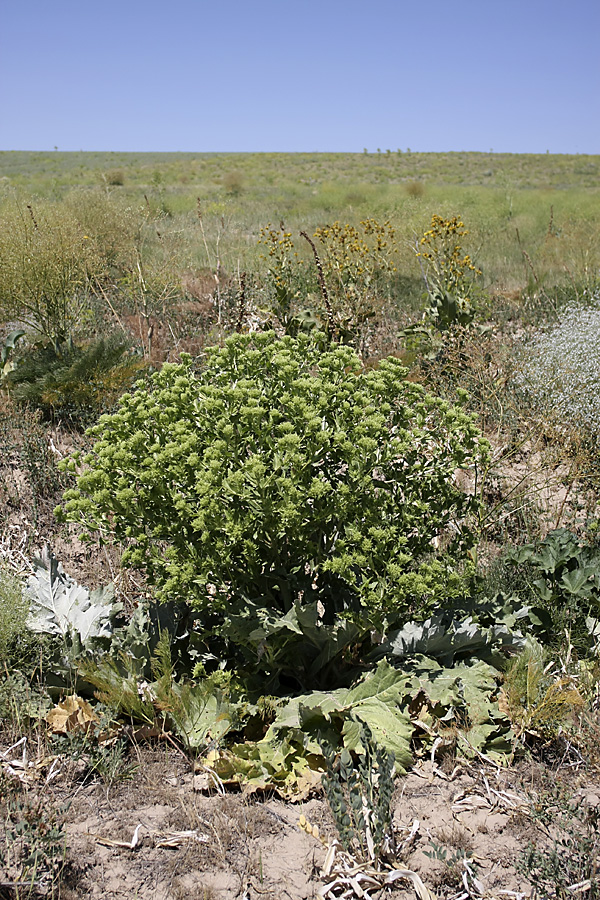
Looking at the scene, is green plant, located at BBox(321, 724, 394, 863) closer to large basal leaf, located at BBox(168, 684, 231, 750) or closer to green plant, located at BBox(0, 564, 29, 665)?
large basal leaf, located at BBox(168, 684, 231, 750)

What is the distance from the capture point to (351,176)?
131ft

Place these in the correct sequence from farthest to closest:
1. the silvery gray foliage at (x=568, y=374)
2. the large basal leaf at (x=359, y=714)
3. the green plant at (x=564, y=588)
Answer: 1. the silvery gray foliage at (x=568, y=374)
2. the green plant at (x=564, y=588)
3. the large basal leaf at (x=359, y=714)

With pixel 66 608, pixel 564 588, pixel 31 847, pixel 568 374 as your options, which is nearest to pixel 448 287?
pixel 568 374

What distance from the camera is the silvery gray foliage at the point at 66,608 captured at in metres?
2.78

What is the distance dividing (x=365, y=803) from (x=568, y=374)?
4160 millimetres

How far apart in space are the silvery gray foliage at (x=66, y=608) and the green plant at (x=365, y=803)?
1171 millimetres

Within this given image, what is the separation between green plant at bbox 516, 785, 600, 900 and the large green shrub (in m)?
0.75

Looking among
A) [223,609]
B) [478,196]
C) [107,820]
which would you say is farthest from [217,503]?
[478,196]

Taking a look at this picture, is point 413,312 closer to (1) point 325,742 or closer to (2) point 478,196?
(1) point 325,742

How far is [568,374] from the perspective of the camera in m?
5.30

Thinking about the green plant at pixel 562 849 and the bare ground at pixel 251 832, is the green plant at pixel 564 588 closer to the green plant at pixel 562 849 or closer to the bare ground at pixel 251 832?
the bare ground at pixel 251 832

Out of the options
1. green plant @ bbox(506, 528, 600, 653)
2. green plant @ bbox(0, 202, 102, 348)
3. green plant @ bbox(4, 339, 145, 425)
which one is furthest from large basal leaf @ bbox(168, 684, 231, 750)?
green plant @ bbox(0, 202, 102, 348)

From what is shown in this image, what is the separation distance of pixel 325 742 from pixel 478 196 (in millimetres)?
20747

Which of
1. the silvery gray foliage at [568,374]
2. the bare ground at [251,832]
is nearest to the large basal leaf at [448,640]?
the bare ground at [251,832]
